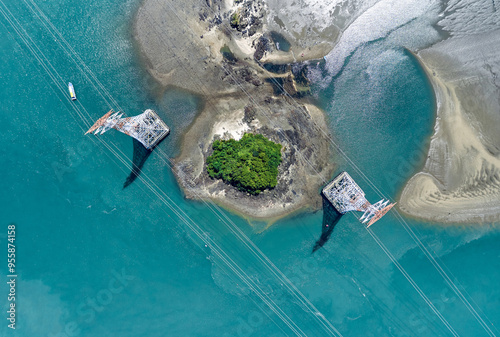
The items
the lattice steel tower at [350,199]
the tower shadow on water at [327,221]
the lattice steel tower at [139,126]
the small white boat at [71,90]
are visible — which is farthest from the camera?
the tower shadow on water at [327,221]

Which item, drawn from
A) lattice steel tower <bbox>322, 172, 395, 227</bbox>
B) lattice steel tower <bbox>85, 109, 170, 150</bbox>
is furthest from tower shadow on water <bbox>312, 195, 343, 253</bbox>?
lattice steel tower <bbox>85, 109, 170, 150</bbox>

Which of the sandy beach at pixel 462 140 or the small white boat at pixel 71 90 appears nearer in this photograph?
the small white boat at pixel 71 90

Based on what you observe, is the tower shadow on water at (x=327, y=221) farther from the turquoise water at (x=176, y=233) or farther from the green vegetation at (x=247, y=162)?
the green vegetation at (x=247, y=162)

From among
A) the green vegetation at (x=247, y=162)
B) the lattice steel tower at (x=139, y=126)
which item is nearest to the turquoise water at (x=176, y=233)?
the lattice steel tower at (x=139, y=126)

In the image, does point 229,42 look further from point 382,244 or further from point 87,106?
point 382,244

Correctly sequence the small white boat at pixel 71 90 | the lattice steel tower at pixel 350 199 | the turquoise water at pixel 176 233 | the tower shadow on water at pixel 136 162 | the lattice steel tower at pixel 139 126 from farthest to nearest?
the tower shadow on water at pixel 136 162
the turquoise water at pixel 176 233
the small white boat at pixel 71 90
the lattice steel tower at pixel 350 199
the lattice steel tower at pixel 139 126

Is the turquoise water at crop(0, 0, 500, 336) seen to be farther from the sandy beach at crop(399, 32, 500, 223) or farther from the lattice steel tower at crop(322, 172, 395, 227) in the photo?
the lattice steel tower at crop(322, 172, 395, 227)
